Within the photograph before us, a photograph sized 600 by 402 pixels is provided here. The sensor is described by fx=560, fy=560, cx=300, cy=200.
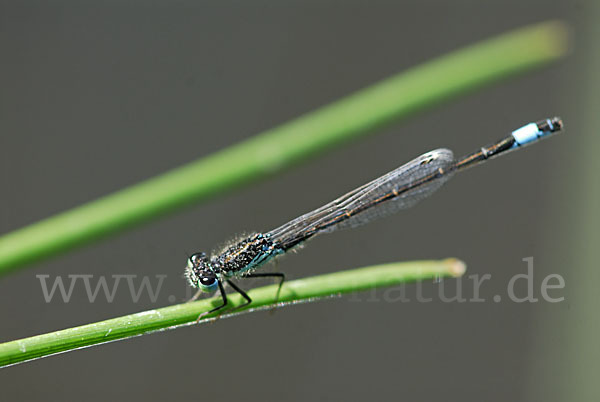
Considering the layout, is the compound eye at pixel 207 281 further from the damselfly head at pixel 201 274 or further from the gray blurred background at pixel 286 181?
the gray blurred background at pixel 286 181

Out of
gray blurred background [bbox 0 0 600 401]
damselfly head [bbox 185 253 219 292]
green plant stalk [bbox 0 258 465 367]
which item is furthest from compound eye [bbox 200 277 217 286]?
gray blurred background [bbox 0 0 600 401]

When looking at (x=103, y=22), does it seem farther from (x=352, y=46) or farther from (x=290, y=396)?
(x=290, y=396)

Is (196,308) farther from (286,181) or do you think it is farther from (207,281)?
(286,181)

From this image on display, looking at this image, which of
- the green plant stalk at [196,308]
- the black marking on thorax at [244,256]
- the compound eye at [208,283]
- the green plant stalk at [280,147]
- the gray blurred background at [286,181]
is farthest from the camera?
the gray blurred background at [286,181]

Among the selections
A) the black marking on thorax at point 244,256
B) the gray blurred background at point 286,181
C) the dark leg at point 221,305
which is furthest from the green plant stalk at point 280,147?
the gray blurred background at point 286,181

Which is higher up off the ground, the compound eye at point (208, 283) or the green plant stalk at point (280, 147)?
the green plant stalk at point (280, 147)

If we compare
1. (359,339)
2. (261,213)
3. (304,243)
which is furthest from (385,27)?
(304,243)

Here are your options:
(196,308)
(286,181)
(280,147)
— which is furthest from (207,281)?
(286,181)
